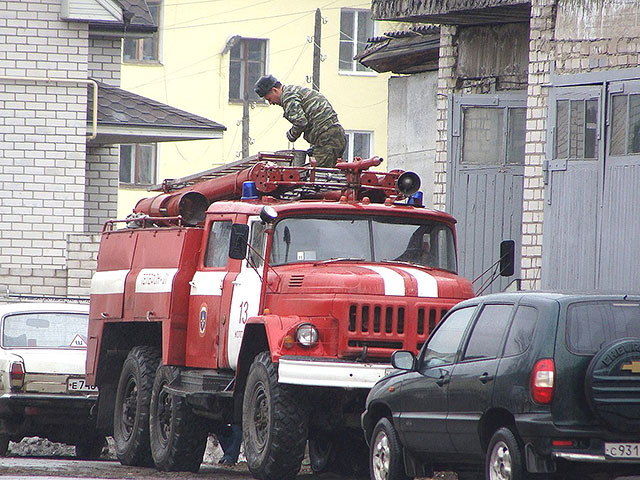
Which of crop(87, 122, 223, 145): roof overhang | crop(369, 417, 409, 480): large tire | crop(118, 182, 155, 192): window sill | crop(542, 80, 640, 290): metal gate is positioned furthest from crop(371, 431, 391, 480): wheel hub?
crop(118, 182, 155, 192): window sill

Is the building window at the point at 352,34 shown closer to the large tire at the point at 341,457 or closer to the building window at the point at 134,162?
the building window at the point at 134,162

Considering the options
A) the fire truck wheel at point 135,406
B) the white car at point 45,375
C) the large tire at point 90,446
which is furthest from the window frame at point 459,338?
the large tire at point 90,446

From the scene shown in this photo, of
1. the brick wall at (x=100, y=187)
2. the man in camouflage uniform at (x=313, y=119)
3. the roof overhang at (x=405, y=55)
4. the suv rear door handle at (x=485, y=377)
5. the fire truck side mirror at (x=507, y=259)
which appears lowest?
the suv rear door handle at (x=485, y=377)

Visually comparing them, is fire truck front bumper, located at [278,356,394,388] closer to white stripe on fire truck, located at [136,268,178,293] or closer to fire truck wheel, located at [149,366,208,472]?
fire truck wheel, located at [149,366,208,472]

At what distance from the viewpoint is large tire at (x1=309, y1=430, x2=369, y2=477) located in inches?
576

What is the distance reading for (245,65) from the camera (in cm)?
4378

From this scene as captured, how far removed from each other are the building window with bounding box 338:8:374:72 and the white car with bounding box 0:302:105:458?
91.9ft

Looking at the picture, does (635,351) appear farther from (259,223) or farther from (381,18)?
(381,18)

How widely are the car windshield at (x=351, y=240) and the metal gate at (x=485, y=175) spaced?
4.31m

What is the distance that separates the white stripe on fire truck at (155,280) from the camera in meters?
14.6

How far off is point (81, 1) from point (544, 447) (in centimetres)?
1723

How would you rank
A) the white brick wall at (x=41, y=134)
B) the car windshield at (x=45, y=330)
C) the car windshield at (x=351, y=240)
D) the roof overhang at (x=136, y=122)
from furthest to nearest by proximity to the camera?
the roof overhang at (x=136, y=122)
the white brick wall at (x=41, y=134)
the car windshield at (x=45, y=330)
the car windshield at (x=351, y=240)

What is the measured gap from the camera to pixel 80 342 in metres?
17.3

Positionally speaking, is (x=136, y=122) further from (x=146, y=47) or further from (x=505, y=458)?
(x=146, y=47)
